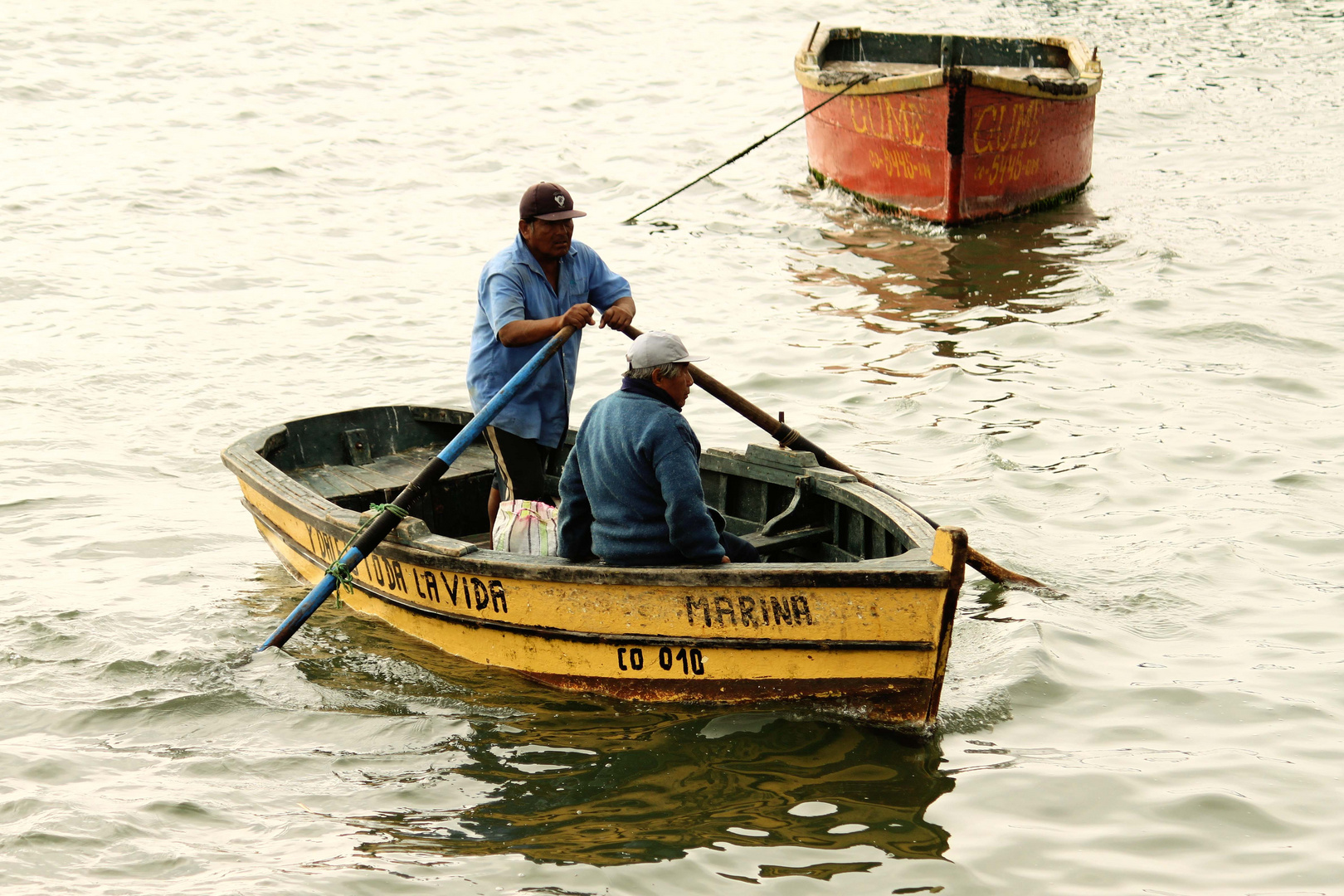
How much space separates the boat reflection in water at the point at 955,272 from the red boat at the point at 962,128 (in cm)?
30

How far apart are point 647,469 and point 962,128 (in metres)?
9.62

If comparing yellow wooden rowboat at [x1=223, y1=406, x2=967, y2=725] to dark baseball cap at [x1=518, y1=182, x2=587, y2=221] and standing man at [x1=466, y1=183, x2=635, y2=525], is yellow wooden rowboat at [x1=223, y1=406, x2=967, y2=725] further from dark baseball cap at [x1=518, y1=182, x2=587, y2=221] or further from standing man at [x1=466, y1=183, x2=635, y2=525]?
dark baseball cap at [x1=518, y1=182, x2=587, y2=221]

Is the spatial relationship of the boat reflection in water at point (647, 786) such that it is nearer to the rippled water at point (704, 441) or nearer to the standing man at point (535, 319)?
the rippled water at point (704, 441)

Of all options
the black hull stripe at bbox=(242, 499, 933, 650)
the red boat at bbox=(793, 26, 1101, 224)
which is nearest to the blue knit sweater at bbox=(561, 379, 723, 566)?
the black hull stripe at bbox=(242, 499, 933, 650)

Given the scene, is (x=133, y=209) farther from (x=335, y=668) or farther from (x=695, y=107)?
(x=335, y=668)

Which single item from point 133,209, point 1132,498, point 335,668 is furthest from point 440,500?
point 133,209

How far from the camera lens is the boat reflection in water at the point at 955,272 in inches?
489

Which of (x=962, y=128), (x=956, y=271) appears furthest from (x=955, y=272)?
(x=962, y=128)

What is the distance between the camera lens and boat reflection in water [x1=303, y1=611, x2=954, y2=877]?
201 inches

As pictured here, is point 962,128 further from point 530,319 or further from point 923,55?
point 530,319

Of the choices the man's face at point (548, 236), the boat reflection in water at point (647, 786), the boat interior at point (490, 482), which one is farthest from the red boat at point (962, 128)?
the boat reflection in water at point (647, 786)

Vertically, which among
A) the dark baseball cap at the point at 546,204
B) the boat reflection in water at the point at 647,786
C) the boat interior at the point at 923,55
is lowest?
the boat reflection in water at the point at 647,786

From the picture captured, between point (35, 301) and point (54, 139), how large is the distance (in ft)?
22.6

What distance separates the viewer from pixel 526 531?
6.56 m
